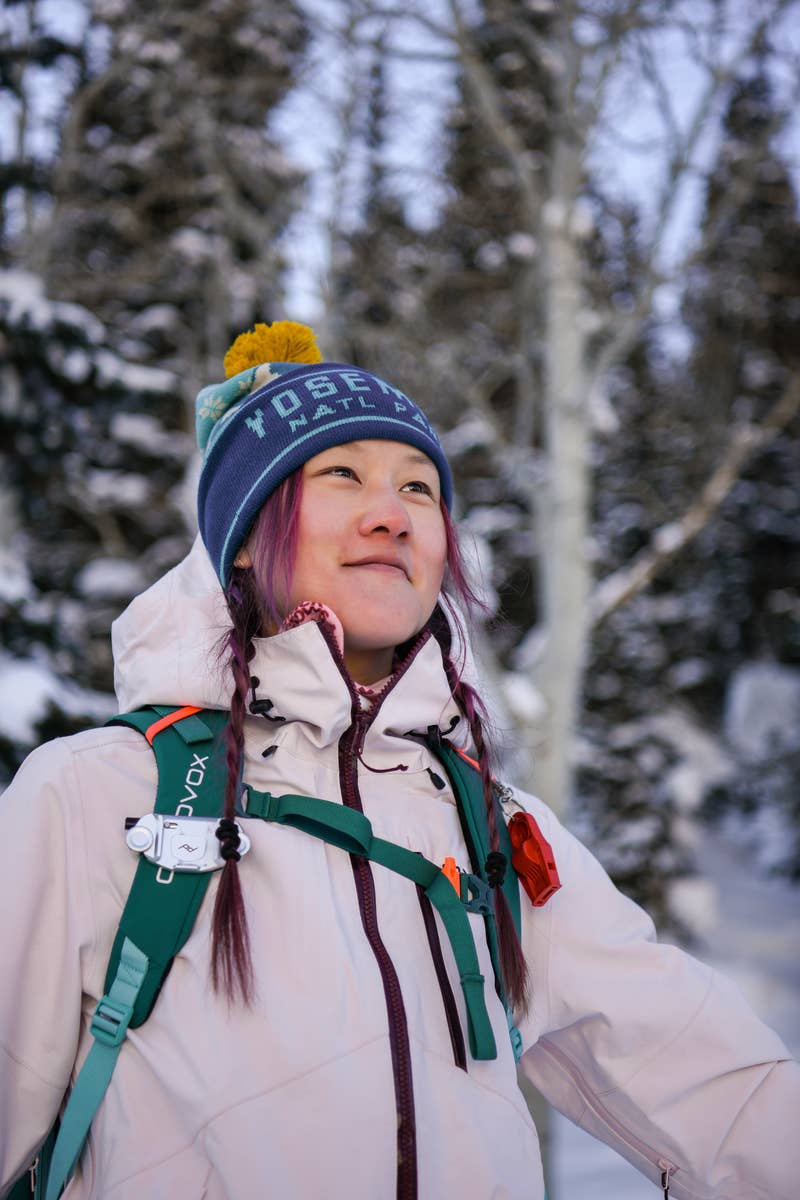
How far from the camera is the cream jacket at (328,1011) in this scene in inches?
49.4

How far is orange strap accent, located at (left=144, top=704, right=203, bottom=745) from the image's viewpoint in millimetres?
Result: 1476

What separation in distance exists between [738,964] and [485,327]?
31.1ft

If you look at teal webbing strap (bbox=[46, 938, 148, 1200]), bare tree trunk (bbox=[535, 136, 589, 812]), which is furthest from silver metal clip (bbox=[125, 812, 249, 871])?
bare tree trunk (bbox=[535, 136, 589, 812])

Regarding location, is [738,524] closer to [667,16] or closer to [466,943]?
[667,16]

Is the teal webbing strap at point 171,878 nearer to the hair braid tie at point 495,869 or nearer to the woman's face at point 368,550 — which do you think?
the woman's face at point 368,550

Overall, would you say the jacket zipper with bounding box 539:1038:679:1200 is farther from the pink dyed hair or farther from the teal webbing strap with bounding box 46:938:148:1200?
the teal webbing strap with bounding box 46:938:148:1200

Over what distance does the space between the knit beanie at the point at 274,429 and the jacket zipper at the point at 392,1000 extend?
1.56 feet

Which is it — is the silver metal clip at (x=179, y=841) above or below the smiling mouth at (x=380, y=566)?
below

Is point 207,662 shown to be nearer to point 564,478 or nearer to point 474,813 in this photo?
point 474,813

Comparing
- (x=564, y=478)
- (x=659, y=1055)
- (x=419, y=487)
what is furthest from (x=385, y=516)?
(x=564, y=478)

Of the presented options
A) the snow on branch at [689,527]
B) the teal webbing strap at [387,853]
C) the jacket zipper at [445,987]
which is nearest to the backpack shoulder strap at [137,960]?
the teal webbing strap at [387,853]

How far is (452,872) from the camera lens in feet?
4.93

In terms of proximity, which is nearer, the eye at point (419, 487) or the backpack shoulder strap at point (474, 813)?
the backpack shoulder strap at point (474, 813)

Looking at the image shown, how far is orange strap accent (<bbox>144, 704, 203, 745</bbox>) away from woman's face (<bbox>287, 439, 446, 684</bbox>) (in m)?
0.26
